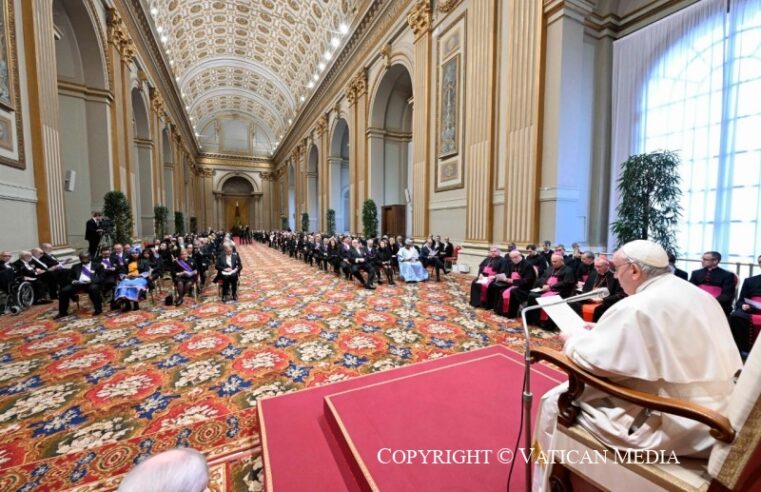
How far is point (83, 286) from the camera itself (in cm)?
510

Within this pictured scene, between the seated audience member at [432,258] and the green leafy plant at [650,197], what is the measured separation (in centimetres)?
363

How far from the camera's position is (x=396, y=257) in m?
8.82

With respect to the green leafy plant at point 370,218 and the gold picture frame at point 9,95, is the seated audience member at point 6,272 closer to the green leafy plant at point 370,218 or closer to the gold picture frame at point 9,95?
the gold picture frame at point 9,95

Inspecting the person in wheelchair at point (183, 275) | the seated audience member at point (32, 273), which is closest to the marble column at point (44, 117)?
the seated audience member at point (32, 273)

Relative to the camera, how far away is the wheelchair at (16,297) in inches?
201

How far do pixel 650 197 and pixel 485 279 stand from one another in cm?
324

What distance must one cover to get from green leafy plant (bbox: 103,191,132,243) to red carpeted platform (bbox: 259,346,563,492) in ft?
Result: 28.2

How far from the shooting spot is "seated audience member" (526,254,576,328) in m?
4.68

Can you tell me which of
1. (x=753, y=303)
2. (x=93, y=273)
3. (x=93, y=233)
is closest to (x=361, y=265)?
(x=93, y=273)

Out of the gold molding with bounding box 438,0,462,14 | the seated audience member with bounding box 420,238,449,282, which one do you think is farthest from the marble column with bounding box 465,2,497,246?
the seated audience member with bounding box 420,238,449,282

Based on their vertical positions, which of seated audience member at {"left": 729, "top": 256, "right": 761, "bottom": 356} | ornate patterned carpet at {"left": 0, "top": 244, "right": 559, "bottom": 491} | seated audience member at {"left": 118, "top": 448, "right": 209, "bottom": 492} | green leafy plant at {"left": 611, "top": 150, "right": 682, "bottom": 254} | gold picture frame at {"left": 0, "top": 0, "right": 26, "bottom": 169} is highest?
gold picture frame at {"left": 0, "top": 0, "right": 26, "bottom": 169}

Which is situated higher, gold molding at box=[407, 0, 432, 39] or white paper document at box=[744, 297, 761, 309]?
gold molding at box=[407, 0, 432, 39]

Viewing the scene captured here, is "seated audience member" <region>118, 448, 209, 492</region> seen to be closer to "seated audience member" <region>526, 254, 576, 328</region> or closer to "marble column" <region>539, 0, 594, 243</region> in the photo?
"seated audience member" <region>526, 254, 576, 328</region>

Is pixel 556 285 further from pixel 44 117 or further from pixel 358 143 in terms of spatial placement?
pixel 358 143
